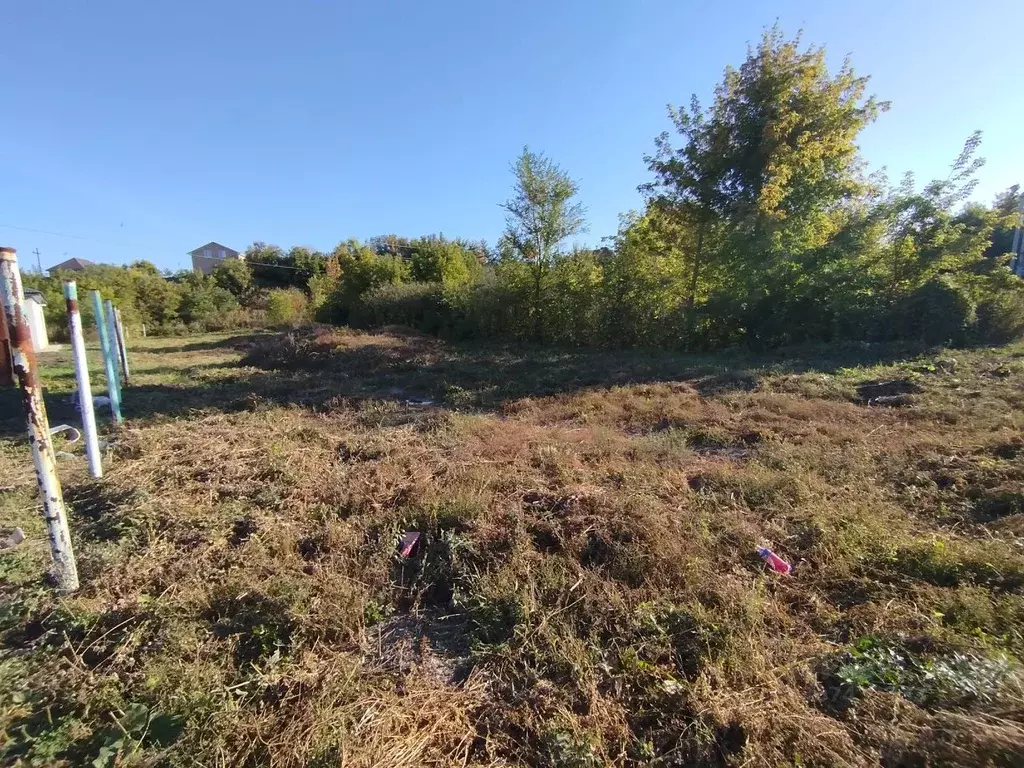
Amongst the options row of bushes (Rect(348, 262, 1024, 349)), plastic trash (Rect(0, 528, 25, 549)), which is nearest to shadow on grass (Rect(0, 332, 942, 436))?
row of bushes (Rect(348, 262, 1024, 349))

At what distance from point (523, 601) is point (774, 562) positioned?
4.37ft

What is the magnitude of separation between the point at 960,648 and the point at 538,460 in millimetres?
2610

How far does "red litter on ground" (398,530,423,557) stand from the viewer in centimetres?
264

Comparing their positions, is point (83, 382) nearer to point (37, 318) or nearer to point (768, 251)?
point (768, 251)

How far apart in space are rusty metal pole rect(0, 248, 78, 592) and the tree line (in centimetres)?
1121

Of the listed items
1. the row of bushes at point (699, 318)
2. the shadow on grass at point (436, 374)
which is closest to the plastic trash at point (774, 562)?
the shadow on grass at point (436, 374)

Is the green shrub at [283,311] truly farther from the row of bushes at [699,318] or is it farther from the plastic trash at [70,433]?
the plastic trash at [70,433]

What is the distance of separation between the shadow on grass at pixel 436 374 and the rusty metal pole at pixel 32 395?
384 cm

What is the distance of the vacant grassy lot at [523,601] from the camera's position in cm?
152

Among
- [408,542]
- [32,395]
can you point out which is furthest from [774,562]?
[32,395]

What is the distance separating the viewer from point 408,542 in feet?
8.87

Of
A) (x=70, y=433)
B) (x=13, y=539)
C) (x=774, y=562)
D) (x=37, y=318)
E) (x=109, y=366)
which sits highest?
(x=37, y=318)

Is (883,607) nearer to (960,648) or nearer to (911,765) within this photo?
(960,648)

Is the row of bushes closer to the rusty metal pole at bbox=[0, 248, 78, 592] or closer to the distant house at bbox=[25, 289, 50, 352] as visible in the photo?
the distant house at bbox=[25, 289, 50, 352]
